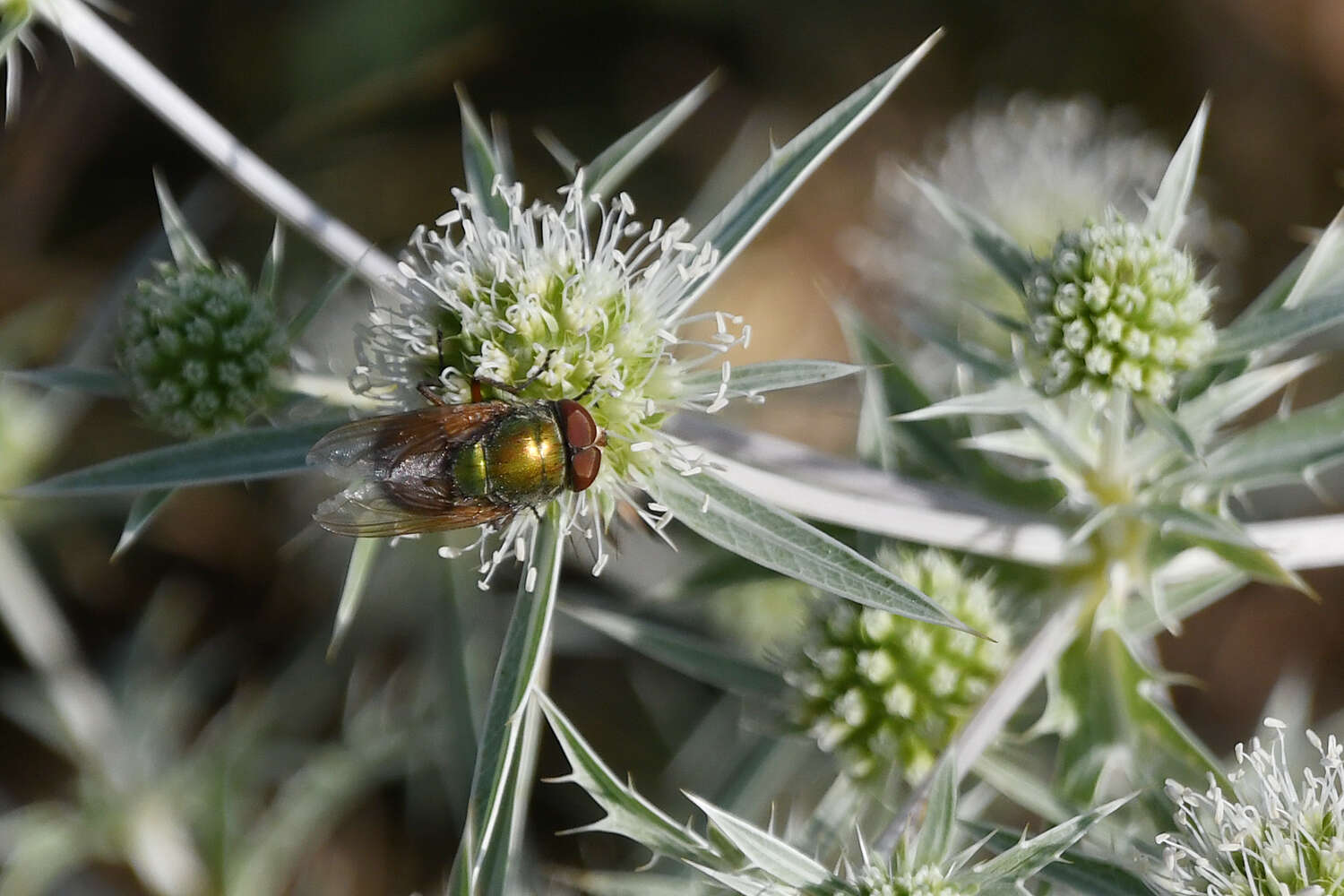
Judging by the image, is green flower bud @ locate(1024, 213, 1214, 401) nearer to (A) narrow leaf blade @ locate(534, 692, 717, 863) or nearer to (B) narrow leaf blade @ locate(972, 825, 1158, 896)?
(B) narrow leaf blade @ locate(972, 825, 1158, 896)

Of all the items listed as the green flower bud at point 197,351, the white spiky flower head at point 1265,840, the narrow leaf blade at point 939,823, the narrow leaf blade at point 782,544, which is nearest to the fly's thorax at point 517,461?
the narrow leaf blade at point 782,544

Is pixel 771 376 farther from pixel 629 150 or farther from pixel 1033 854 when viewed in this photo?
pixel 1033 854

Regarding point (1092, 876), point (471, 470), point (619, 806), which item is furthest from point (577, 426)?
point (1092, 876)

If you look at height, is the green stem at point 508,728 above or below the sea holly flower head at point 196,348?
below

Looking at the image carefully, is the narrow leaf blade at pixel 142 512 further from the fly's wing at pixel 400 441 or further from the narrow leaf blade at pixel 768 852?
the narrow leaf blade at pixel 768 852

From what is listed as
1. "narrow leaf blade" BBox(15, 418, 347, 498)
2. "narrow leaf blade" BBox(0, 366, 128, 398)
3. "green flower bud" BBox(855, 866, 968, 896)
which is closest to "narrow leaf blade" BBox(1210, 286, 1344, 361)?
"green flower bud" BBox(855, 866, 968, 896)

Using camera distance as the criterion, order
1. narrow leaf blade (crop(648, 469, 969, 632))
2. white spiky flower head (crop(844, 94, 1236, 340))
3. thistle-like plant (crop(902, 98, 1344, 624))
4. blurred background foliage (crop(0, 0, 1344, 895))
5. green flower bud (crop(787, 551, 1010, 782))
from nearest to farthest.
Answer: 1. narrow leaf blade (crop(648, 469, 969, 632))
2. thistle-like plant (crop(902, 98, 1344, 624))
3. green flower bud (crop(787, 551, 1010, 782))
4. white spiky flower head (crop(844, 94, 1236, 340))
5. blurred background foliage (crop(0, 0, 1344, 895))

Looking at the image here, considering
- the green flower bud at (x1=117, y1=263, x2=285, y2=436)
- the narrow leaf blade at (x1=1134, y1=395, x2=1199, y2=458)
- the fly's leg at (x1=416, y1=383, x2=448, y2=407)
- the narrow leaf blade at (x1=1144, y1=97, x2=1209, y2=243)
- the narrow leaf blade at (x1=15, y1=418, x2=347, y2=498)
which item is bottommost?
the narrow leaf blade at (x1=15, y1=418, x2=347, y2=498)
